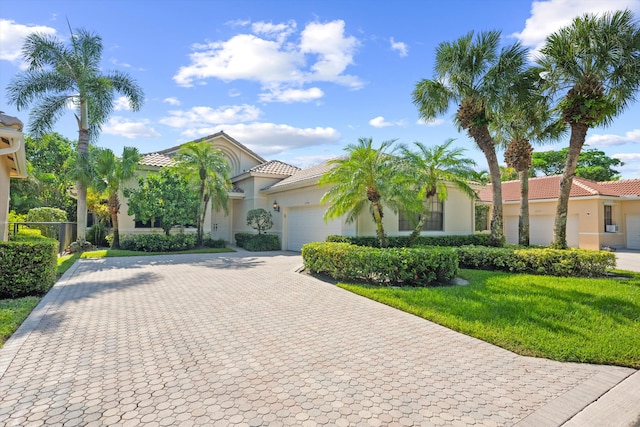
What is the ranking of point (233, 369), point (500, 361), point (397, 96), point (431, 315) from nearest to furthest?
point (233, 369) → point (500, 361) → point (431, 315) → point (397, 96)

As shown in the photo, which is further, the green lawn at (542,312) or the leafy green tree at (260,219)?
the leafy green tree at (260,219)

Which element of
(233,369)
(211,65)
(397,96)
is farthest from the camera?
(397,96)

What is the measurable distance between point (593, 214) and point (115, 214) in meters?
27.3

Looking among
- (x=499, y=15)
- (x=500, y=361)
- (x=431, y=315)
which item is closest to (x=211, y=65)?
(x=499, y=15)

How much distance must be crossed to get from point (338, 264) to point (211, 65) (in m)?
8.51

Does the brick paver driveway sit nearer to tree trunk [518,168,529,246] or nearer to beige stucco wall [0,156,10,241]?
beige stucco wall [0,156,10,241]

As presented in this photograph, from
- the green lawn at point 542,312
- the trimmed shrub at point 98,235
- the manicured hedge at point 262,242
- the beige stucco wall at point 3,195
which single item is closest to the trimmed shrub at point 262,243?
the manicured hedge at point 262,242

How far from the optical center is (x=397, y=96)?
14.7 meters

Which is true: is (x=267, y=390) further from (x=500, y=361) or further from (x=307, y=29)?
(x=307, y=29)

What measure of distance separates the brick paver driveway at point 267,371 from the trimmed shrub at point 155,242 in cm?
1097

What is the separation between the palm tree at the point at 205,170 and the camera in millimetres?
18219

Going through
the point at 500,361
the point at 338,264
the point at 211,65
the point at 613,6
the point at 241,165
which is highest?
the point at 613,6

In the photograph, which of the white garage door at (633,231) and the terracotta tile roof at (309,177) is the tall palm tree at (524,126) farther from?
the white garage door at (633,231)

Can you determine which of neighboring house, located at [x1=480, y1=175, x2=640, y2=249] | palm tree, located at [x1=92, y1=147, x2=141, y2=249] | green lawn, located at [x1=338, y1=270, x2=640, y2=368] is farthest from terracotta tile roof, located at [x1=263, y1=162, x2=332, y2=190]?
neighboring house, located at [x1=480, y1=175, x2=640, y2=249]
